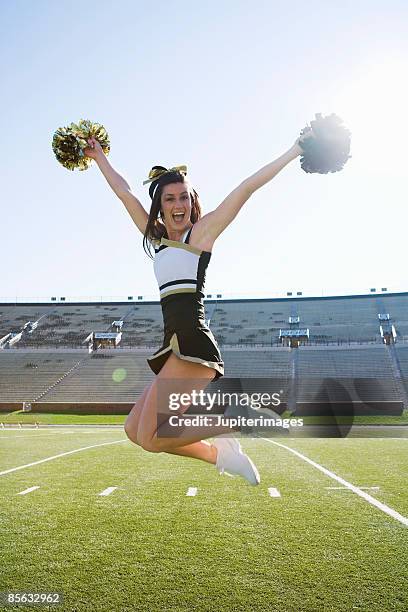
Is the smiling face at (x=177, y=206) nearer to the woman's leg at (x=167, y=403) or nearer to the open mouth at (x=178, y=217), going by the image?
the open mouth at (x=178, y=217)

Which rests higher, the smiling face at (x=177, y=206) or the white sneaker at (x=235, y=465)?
the smiling face at (x=177, y=206)

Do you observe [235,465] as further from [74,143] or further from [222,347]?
[222,347]

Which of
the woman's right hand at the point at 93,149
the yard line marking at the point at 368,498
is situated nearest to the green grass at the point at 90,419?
the yard line marking at the point at 368,498

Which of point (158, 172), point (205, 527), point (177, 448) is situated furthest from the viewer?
point (205, 527)

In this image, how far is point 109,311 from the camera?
189 feet

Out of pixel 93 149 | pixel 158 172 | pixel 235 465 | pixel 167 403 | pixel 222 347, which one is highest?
pixel 222 347

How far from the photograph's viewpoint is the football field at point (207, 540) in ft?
13.1

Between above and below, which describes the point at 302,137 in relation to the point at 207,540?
above

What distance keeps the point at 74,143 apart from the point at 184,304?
1.19m

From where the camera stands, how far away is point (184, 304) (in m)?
2.70

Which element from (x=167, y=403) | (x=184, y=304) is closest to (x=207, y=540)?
(x=167, y=403)

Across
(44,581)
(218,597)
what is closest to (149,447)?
(218,597)

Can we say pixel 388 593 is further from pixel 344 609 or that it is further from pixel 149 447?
pixel 149 447

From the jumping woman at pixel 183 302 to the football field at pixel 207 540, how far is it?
174 centimetres
